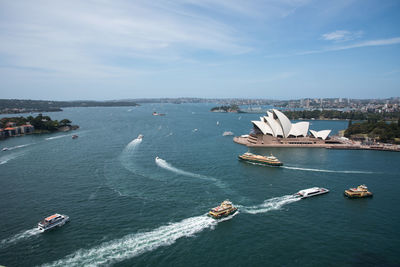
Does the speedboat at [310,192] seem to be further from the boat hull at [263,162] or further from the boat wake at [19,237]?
the boat wake at [19,237]

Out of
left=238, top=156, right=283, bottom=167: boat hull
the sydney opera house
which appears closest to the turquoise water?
left=238, top=156, right=283, bottom=167: boat hull

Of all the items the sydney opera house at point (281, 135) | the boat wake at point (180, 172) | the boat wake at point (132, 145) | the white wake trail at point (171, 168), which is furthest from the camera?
the sydney opera house at point (281, 135)

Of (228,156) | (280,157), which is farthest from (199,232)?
(280,157)

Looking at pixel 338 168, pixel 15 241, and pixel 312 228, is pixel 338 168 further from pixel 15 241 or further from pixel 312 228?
pixel 15 241

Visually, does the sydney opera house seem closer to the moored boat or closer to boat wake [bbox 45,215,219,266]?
the moored boat

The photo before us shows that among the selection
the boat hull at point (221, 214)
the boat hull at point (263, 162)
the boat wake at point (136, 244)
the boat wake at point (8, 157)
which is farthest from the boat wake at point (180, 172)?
the boat wake at point (8, 157)

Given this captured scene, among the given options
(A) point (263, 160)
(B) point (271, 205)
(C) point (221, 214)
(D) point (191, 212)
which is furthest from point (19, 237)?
(A) point (263, 160)

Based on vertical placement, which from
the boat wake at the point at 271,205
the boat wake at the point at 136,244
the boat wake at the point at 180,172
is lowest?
the boat wake at the point at 136,244
